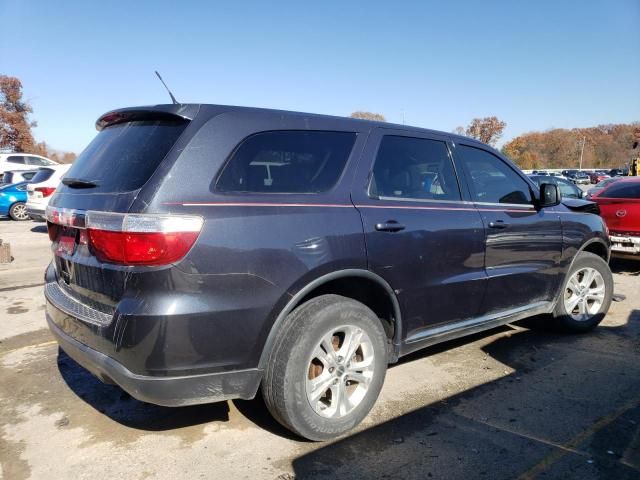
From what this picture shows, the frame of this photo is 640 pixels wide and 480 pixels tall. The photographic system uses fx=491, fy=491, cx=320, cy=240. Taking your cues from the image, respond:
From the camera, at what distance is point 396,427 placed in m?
2.96

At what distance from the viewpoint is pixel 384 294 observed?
303 centimetres

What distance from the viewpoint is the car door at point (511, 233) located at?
3.74 meters

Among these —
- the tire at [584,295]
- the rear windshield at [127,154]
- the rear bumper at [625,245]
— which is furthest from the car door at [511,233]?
the rear bumper at [625,245]

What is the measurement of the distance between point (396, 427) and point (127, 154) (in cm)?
221

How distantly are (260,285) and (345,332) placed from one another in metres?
0.68

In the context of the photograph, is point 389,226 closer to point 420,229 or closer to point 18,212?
point 420,229

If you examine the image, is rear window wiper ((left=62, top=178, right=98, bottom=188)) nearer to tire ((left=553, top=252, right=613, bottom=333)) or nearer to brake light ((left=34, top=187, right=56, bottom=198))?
tire ((left=553, top=252, right=613, bottom=333))

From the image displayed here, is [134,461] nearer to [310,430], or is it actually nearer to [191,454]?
[191,454]

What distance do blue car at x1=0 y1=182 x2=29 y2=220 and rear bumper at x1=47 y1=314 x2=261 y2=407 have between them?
594 inches

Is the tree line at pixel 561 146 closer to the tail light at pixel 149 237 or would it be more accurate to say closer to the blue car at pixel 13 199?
the blue car at pixel 13 199

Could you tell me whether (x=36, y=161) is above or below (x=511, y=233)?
above

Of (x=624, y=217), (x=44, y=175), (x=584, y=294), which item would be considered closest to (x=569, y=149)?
(x=624, y=217)

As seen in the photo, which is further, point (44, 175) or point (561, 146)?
point (561, 146)

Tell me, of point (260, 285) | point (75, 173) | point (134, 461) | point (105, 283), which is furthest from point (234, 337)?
point (75, 173)
